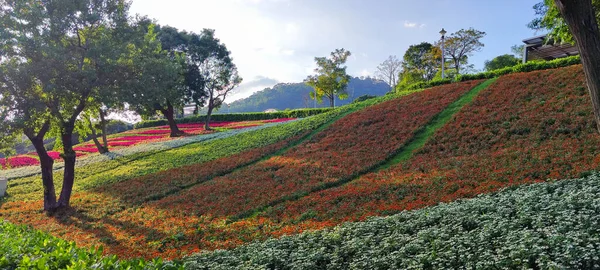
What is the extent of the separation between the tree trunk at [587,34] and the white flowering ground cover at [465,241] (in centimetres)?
222

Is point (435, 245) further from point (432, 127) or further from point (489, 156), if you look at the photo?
point (432, 127)

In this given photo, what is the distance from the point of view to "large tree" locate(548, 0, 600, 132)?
665 cm

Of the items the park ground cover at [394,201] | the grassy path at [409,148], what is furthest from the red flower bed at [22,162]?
the grassy path at [409,148]

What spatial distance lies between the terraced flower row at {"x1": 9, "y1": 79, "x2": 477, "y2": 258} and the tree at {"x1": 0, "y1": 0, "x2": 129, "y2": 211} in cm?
337

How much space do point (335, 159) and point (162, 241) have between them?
9.93 meters

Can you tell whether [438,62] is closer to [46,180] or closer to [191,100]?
[191,100]

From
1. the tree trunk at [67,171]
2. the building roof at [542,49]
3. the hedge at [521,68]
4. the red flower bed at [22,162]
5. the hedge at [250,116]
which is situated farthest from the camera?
the hedge at [250,116]

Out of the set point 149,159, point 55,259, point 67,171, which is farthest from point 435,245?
point 149,159

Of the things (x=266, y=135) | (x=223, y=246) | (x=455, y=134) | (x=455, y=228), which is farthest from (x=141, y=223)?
(x=266, y=135)

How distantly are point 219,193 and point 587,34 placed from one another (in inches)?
534

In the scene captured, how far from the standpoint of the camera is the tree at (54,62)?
14828mm

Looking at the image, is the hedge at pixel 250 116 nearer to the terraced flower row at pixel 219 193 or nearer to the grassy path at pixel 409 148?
the terraced flower row at pixel 219 193

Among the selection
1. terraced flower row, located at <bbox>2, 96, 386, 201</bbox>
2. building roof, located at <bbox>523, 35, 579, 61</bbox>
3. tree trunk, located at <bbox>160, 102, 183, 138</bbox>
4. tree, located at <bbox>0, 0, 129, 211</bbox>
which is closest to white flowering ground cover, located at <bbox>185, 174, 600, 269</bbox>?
tree, located at <bbox>0, 0, 129, 211</bbox>

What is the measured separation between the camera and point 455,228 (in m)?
6.81
